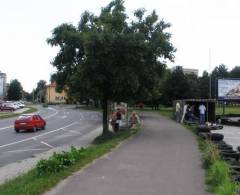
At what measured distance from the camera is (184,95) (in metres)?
87.1

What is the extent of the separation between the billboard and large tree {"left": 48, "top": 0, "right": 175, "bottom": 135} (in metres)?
17.8

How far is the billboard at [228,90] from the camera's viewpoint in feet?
167

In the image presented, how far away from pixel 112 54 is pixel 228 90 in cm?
2283

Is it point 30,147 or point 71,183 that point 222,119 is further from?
point 71,183

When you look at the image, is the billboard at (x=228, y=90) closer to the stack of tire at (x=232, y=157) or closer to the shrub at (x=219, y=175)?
the stack of tire at (x=232, y=157)

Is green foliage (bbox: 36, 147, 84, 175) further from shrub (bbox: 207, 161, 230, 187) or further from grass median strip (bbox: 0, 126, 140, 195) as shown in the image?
shrub (bbox: 207, 161, 230, 187)

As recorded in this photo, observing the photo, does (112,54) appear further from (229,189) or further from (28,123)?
(229,189)

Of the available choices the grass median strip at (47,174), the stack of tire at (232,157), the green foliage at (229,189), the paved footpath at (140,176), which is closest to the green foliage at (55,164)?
the grass median strip at (47,174)

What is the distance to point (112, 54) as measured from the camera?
3100cm

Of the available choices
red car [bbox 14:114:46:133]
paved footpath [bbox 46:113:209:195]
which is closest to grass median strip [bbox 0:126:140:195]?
paved footpath [bbox 46:113:209:195]

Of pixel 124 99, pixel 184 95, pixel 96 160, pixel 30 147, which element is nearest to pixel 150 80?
pixel 124 99

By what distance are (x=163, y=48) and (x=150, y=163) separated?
59.4ft

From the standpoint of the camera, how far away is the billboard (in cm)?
5100

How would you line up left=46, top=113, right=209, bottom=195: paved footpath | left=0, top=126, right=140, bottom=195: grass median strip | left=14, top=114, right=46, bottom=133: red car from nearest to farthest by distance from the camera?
left=46, top=113, right=209, bottom=195: paved footpath
left=0, top=126, right=140, bottom=195: grass median strip
left=14, top=114, right=46, bottom=133: red car
